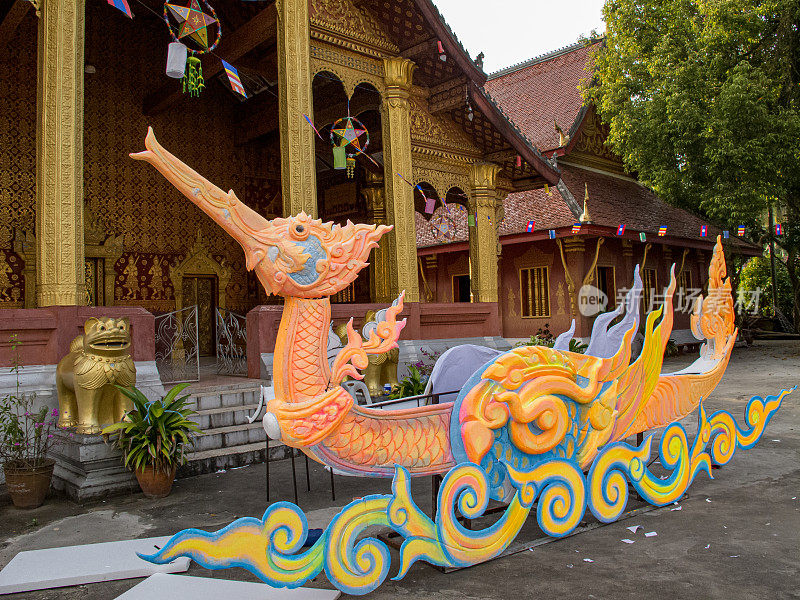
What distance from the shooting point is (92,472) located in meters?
5.51

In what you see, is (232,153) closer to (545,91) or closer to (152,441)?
(152,441)

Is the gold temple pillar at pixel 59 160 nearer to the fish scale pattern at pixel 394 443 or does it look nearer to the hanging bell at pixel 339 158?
Result: the hanging bell at pixel 339 158

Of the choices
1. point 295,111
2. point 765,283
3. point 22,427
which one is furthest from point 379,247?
point 765,283

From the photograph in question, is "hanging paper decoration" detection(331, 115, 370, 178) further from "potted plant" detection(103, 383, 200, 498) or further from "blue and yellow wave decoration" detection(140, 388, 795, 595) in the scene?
"blue and yellow wave decoration" detection(140, 388, 795, 595)

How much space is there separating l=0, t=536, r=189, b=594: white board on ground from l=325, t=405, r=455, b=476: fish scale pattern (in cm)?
134

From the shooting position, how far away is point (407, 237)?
9.85 meters

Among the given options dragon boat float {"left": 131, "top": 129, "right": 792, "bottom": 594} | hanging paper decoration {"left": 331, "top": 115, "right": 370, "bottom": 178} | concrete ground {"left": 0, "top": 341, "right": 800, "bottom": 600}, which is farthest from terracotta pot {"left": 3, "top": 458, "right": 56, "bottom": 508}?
hanging paper decoration {"left": 331, "top": 115, "right": 370, "bottom": 178}

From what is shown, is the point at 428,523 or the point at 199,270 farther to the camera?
the point at 199,270

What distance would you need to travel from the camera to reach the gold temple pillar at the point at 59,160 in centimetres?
646

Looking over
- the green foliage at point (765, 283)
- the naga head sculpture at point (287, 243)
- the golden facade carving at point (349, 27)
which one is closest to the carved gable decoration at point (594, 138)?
the golden facade carving at point (349, 27)

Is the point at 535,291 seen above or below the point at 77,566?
above

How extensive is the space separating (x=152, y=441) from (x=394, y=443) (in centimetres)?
289

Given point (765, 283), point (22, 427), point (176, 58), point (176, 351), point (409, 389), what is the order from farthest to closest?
point (765, 283)
point (176, 351)
point (409, 389)
point (176, 58)
point (22, 427)

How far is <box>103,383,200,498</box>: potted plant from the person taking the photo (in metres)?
5.39
